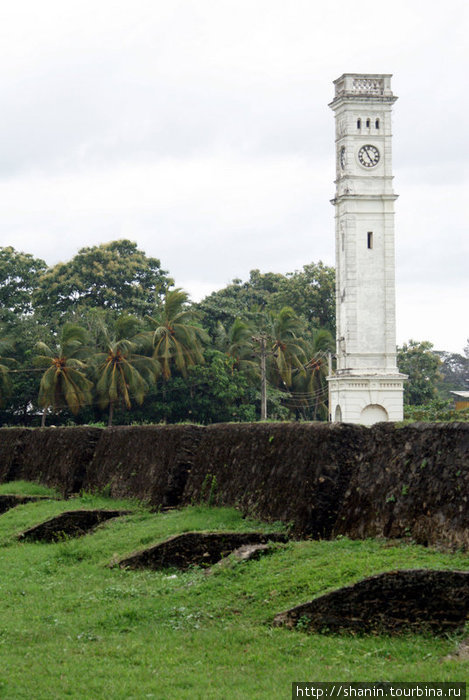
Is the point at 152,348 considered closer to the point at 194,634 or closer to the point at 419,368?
the point at 419,368

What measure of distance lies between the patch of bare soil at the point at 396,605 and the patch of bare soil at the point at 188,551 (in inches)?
121

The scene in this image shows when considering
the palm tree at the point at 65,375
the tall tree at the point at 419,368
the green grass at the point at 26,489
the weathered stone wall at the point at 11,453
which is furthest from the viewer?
the tall tree at the point at 419,368

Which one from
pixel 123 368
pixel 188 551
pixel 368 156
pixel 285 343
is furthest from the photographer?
pixel 285 343

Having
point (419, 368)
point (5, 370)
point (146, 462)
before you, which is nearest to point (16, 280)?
point (5, 370)

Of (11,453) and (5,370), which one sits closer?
(11,453)

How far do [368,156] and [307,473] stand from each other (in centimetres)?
4479

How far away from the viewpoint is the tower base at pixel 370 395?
171 feet

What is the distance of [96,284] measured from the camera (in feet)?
191

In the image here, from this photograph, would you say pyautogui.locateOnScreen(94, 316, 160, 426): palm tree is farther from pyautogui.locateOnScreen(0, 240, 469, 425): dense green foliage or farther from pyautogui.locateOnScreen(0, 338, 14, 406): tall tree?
pyautogui.locateOnScreen(0, 338, 14, 406): tall tree

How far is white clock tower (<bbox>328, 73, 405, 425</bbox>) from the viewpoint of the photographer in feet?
173

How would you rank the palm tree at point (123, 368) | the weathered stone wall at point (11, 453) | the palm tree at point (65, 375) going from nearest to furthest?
the weathered stone wall at point (11, 453), the palm tree at point (65, 375), the palm tree at point (123, 368)

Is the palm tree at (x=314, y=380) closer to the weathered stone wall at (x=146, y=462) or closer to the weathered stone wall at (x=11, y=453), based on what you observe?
the weathered stone wall at (x=11, y=453)

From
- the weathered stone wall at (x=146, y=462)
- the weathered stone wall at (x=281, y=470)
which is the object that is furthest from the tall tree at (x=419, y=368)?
the weathered stone wall at (x=281, y=470)

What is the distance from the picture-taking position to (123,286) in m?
58.1
